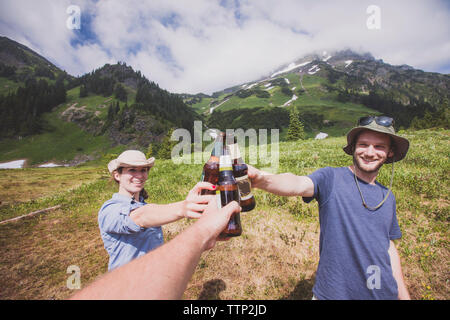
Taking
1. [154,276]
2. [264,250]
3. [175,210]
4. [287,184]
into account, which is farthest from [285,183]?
[264,250]

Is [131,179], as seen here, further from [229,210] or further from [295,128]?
[295,128]

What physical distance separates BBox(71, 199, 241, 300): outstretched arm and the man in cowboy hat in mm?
1929

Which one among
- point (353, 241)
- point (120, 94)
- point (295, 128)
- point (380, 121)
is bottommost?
point (353, 241)

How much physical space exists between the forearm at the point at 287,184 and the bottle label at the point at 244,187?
0.68 ft

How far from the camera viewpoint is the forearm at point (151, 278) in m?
1.45

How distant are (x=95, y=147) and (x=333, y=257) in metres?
130

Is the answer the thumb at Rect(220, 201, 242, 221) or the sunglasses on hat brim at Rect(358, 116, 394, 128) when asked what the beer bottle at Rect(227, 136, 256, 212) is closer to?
the thumb at Rect(220, 201, 242, 221)

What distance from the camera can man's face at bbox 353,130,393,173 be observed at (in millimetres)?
3299

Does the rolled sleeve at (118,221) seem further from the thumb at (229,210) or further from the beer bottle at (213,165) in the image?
the thumb at (229,210)

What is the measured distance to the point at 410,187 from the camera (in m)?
8.88

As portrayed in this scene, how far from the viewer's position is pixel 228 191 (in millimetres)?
3152

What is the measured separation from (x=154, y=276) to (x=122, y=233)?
2.18 metres

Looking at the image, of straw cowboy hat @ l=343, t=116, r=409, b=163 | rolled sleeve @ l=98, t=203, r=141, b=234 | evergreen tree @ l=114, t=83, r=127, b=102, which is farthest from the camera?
evergreen tree @ l=114, t=83, r=127, b=102

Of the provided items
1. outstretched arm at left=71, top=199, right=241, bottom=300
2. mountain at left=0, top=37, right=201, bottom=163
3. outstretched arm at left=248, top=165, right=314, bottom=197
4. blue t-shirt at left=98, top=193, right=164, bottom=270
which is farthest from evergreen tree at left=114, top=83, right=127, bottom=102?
outstretched arm at left=71, top=199, right=241, bottom=300
